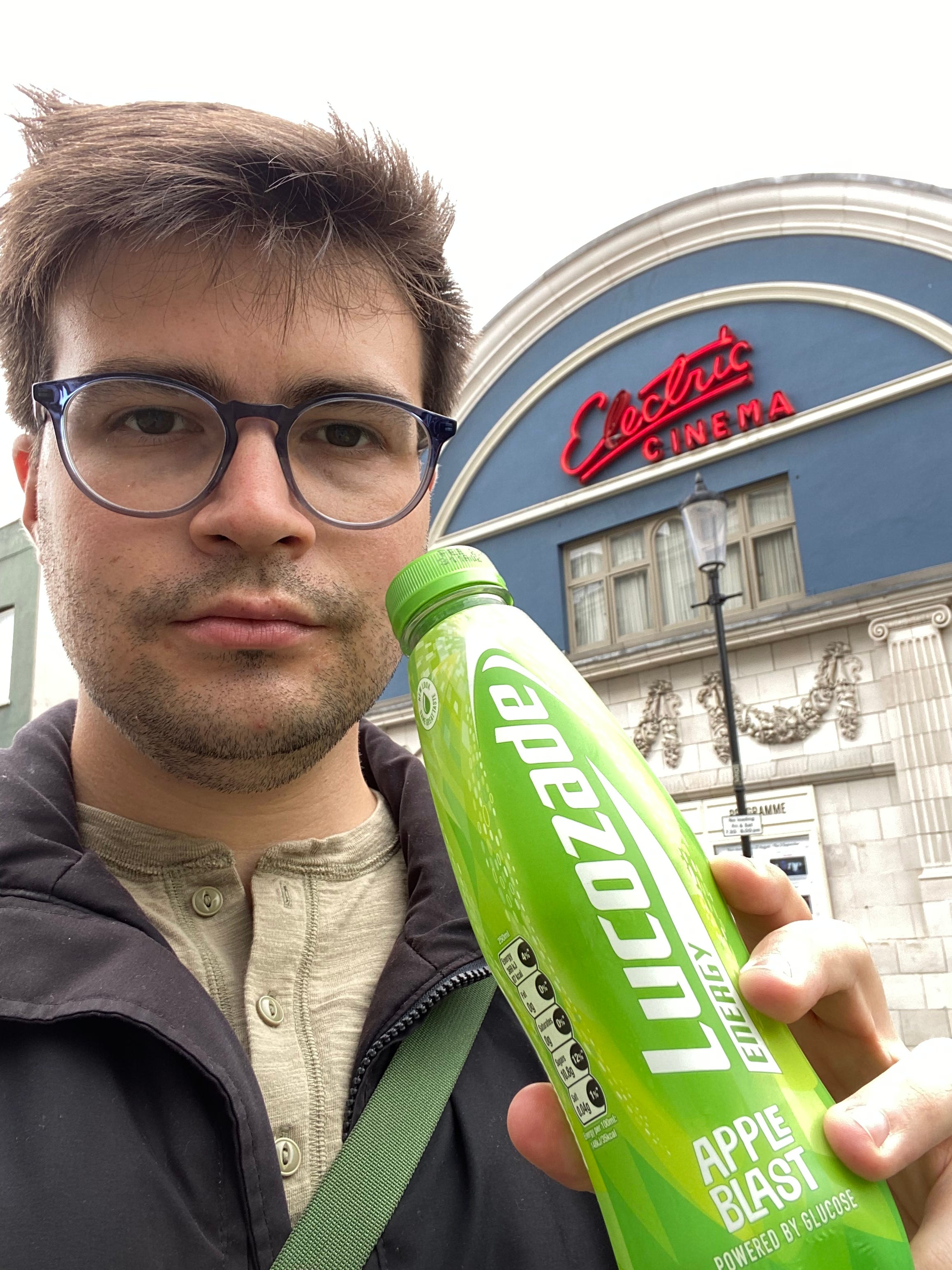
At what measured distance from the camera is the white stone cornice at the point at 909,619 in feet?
27.5

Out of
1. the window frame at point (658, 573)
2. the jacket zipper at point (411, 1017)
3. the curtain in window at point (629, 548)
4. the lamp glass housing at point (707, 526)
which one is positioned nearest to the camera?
the jacket zipper at point (411, 1017)

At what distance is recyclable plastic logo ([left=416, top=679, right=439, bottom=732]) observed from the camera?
0.98 m

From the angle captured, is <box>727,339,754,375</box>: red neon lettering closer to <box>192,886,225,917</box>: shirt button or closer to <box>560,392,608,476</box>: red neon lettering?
<box>560,392,608,476</box>: red neon lettering

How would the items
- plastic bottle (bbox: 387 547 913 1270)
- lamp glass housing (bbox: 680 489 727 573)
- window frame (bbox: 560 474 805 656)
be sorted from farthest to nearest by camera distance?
window frame (bbox: 560 474 805 656)
lamp glass housing (bbox: 680 489 727 573)
plastic bottle (bbox: 387 547 913 1270)

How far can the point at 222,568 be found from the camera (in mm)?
1177

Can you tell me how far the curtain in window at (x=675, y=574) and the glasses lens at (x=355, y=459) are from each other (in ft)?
29.3

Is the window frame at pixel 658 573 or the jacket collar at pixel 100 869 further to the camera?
the window frame at pixel 658 573

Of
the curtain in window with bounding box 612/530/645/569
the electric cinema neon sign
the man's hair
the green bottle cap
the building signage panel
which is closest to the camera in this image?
the green bottle cap

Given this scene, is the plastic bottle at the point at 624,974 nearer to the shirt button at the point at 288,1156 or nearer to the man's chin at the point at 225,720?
the man's chin at the point at 225,720

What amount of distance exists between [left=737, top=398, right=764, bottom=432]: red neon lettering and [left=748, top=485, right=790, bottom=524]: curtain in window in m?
0.73

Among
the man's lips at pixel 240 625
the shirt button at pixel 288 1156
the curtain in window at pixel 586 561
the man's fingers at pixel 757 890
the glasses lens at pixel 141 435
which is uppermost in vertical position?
the curtain in window at pixel 586 561

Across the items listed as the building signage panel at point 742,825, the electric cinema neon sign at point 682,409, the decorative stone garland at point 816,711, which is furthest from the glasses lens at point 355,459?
the electric cinema neon sign at point 682,409

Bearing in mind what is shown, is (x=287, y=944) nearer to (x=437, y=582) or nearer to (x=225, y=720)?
(x=225, y=720)

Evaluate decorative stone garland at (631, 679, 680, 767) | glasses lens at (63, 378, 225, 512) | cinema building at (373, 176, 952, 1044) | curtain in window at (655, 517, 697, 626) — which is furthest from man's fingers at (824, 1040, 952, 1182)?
curtain in window at (655, 517, 697, 626)
